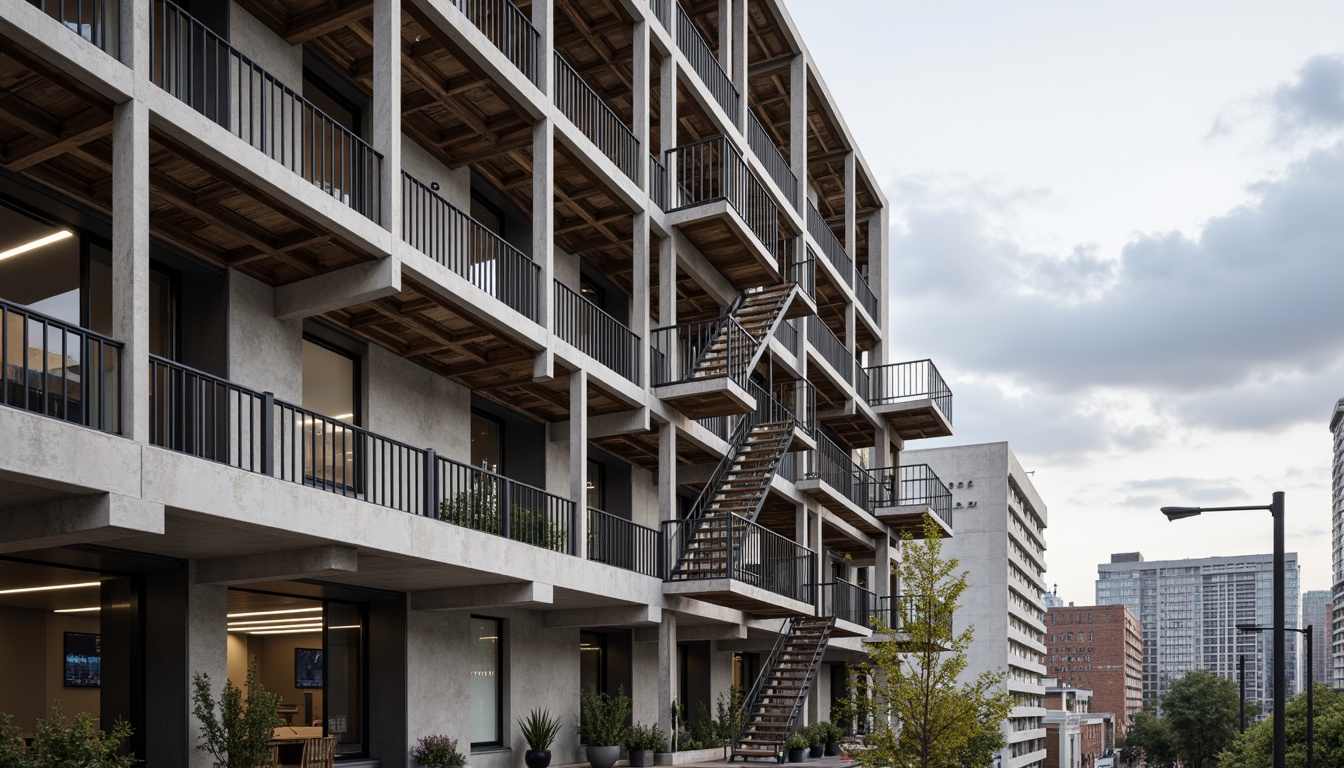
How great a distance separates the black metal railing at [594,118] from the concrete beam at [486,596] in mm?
8860

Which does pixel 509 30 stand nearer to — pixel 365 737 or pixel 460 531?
pixel 460 531

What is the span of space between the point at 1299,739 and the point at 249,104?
45.4m

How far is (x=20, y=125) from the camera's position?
13.7 m

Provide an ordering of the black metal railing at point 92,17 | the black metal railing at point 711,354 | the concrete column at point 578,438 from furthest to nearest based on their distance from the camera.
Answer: the black metal railing at point 711,354
the concrete column at point 578,438
the black metal railing at point 92,17

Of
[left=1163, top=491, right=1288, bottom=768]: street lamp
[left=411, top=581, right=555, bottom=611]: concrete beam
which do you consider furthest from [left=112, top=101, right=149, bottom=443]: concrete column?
[left=1163, top=491, right=1288, bottom=768]: street lamp

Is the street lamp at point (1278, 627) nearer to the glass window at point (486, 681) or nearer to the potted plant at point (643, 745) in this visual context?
the potted plant at point (643, 745)

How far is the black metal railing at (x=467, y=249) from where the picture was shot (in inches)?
782

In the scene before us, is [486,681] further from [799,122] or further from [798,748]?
[799,122]

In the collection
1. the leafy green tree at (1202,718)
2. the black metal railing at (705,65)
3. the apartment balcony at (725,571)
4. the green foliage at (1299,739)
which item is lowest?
the leafy green tree at (1202,718)

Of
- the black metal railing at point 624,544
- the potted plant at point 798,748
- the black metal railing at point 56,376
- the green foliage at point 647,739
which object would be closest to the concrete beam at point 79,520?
the black metal railing at point 56,376

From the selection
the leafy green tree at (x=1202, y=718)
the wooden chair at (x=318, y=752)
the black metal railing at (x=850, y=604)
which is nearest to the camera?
the wooden chair at (x=318, y=752)

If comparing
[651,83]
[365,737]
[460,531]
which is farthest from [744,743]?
[651,83]

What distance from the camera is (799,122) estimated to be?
36625 millimetres

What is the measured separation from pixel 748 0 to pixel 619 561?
17.3m
